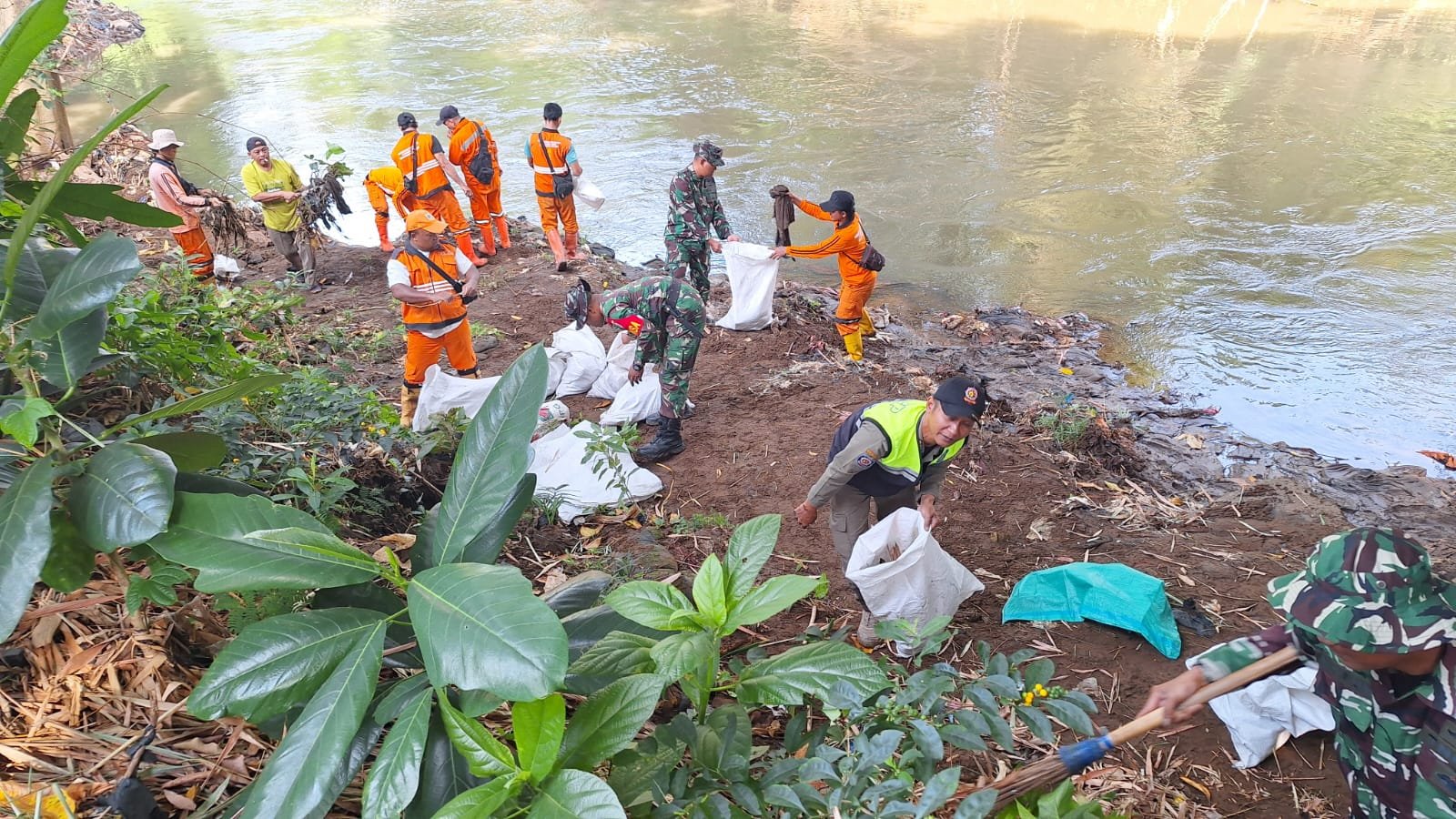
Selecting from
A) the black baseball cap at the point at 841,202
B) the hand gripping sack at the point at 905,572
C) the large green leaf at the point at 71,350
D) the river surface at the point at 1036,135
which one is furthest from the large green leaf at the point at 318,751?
the black baseball cap at the point at 841,202

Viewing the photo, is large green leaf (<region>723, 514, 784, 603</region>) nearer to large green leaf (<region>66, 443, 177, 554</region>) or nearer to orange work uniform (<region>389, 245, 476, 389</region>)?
large green leaf (<region>66, 443, 177, 554</region>)

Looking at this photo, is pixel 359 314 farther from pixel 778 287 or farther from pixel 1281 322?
pixel 1281 322

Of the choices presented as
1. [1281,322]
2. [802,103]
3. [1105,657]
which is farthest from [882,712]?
[802,103]

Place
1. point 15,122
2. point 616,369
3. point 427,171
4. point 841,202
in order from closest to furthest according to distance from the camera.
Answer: point 15,122
point 616,369
point 841,202
point 427,171

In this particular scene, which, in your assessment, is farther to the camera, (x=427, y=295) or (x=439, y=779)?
(x=427, y=295)

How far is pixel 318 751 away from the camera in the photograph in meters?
1.16

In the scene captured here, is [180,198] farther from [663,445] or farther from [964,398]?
[964,398]

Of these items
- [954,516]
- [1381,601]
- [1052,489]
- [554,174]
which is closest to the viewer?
[1381,601]

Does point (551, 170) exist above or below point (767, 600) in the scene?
below

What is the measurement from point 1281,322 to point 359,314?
28.2 feet

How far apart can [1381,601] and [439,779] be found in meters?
1.93

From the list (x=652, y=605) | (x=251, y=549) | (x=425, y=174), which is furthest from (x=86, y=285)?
(x=425, y=174)

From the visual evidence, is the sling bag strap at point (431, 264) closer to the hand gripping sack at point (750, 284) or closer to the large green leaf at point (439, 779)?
the hand gripping sack at point (750, 284)

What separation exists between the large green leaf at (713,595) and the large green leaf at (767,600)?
0.7 inches
